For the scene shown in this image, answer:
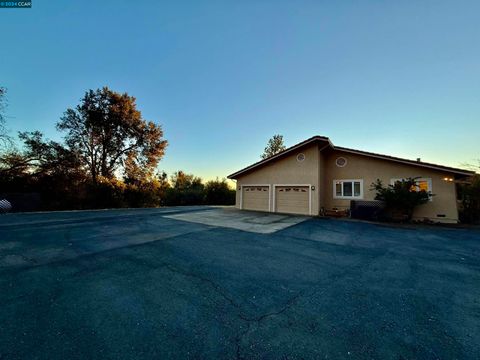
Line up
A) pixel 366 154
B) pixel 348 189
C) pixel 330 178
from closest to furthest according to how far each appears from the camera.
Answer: pixel 366 154 < pixel 348 189 < pixel 330 178

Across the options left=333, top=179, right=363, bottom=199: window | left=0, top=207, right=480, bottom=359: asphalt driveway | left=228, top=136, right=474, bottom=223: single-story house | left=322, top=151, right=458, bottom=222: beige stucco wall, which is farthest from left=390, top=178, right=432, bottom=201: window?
left=0, top=207, right=480, bottom=359: asphalt driveway

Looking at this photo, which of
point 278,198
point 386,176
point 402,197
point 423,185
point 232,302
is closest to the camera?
point 232,302

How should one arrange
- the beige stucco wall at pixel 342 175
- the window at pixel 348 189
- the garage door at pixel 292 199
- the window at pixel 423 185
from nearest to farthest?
the beige stucco wall at pixel 342 175
the window at pixel 423 185
the window at pixel 348 189
the garage door at pixel 292 199

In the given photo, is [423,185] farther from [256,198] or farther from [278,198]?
[256,198]

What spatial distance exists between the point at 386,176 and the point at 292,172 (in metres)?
5.37

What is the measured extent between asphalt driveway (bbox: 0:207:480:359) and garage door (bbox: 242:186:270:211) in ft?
28.9

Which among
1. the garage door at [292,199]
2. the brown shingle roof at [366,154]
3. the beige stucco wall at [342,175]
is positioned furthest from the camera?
the garage door at [292,199]

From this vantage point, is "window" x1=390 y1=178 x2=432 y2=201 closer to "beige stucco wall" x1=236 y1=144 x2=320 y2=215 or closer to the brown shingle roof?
the brown shingle roof

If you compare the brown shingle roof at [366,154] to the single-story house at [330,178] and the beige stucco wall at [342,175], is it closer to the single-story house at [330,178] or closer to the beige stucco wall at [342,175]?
the single-story house at [330,178]

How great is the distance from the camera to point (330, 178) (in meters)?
12.9

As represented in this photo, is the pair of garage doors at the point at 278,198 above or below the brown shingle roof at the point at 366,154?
below

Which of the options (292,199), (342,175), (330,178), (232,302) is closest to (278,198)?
(292,199)

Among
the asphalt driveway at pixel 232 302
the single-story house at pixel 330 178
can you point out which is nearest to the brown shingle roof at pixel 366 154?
the single-story house at pixel 330 178

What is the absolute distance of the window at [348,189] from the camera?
11831mm
